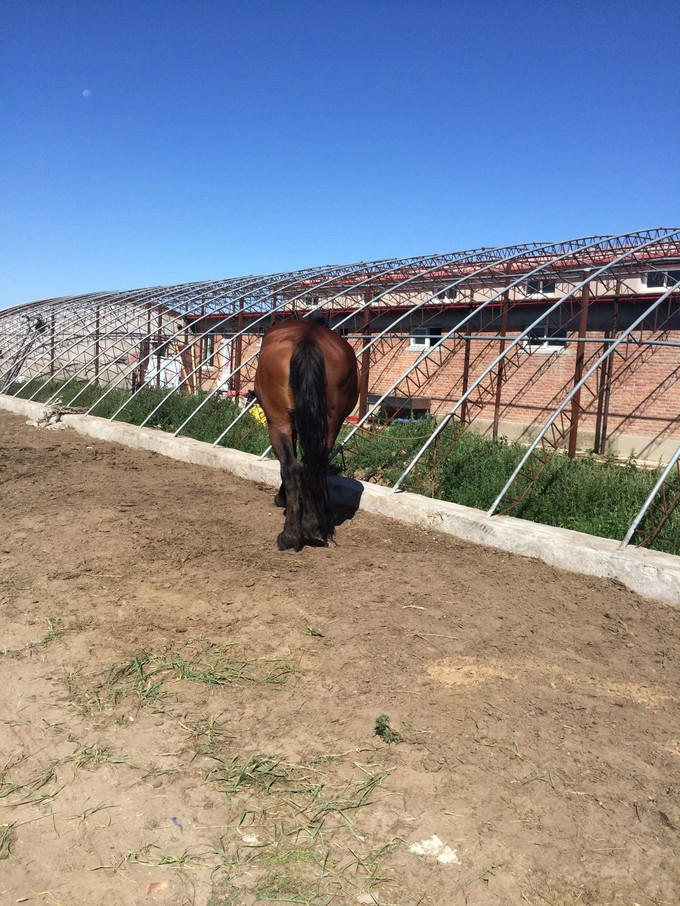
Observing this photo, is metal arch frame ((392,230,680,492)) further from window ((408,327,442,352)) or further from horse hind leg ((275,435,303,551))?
window ((408,327,442,352))

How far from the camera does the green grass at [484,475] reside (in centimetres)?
627

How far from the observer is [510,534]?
5.24 meters

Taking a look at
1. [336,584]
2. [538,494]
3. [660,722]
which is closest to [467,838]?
[660,722]

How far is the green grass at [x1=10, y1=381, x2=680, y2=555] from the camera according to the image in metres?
6.27

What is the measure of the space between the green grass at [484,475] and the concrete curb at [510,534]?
0.76m

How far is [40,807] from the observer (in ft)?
7.78

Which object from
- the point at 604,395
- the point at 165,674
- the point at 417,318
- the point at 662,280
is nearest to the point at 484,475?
the point at 165,674

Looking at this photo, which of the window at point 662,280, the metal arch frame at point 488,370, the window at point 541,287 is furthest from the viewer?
the window at point 541,287

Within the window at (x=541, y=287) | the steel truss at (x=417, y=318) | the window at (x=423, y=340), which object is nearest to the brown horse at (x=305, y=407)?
the steel truss at (x=417, y=318)

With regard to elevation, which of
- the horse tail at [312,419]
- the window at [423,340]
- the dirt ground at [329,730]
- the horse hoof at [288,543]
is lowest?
the dirt ground at [329,730]

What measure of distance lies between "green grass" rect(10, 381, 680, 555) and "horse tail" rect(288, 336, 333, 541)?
1.97m

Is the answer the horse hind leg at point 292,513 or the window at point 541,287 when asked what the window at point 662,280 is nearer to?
the window at point 541,287

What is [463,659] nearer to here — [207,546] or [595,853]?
[595,853]

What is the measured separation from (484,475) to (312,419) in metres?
3.23
